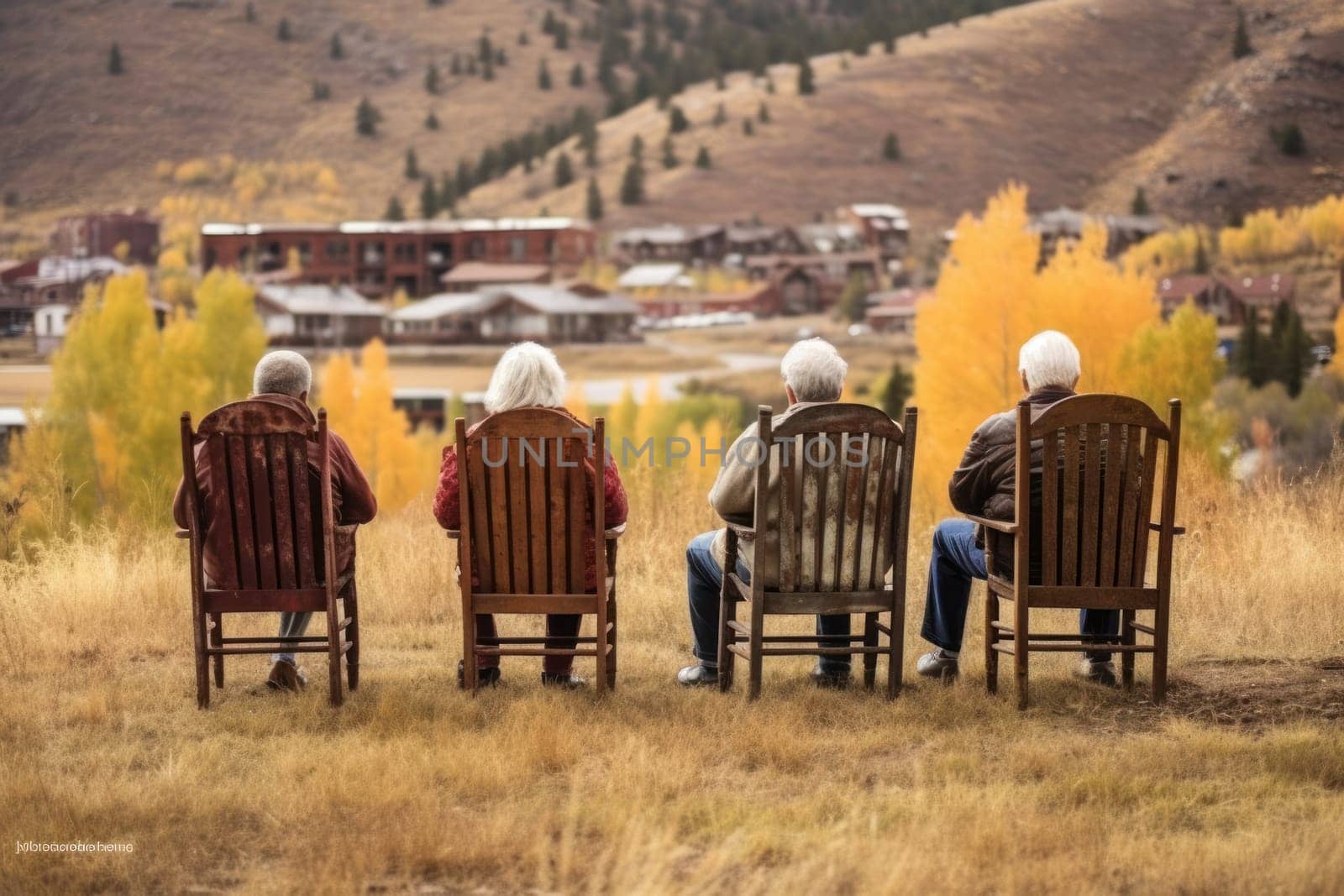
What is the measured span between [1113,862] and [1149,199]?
98.9 m

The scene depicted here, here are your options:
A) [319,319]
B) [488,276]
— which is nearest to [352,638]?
[319,319]

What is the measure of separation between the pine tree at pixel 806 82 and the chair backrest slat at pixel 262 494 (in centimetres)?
12546

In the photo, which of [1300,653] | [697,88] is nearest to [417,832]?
[1300,653]

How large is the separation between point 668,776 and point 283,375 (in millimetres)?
2090

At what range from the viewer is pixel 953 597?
543cm

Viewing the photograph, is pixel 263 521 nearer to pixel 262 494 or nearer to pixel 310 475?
pixel 262 494

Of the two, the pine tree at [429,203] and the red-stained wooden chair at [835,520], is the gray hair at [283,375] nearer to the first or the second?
the red-stained wooden chair at [835,520]

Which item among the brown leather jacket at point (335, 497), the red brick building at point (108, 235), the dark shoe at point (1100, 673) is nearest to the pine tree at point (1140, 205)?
the red brick building at point (108, 235)

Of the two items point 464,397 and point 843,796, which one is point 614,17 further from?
point 843,796

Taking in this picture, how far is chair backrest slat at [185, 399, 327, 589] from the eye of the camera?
4.71 metres

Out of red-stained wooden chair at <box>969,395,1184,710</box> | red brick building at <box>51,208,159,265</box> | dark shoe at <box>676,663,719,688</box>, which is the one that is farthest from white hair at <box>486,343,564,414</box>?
red brick building at <box>51,208,159,265</box>

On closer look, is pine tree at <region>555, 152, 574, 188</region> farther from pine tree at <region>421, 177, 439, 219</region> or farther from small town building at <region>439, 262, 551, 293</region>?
small town building at <region>439, 262, 551, 293</region>

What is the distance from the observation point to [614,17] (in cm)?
18025

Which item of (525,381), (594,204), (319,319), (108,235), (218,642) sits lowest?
(319,319)
